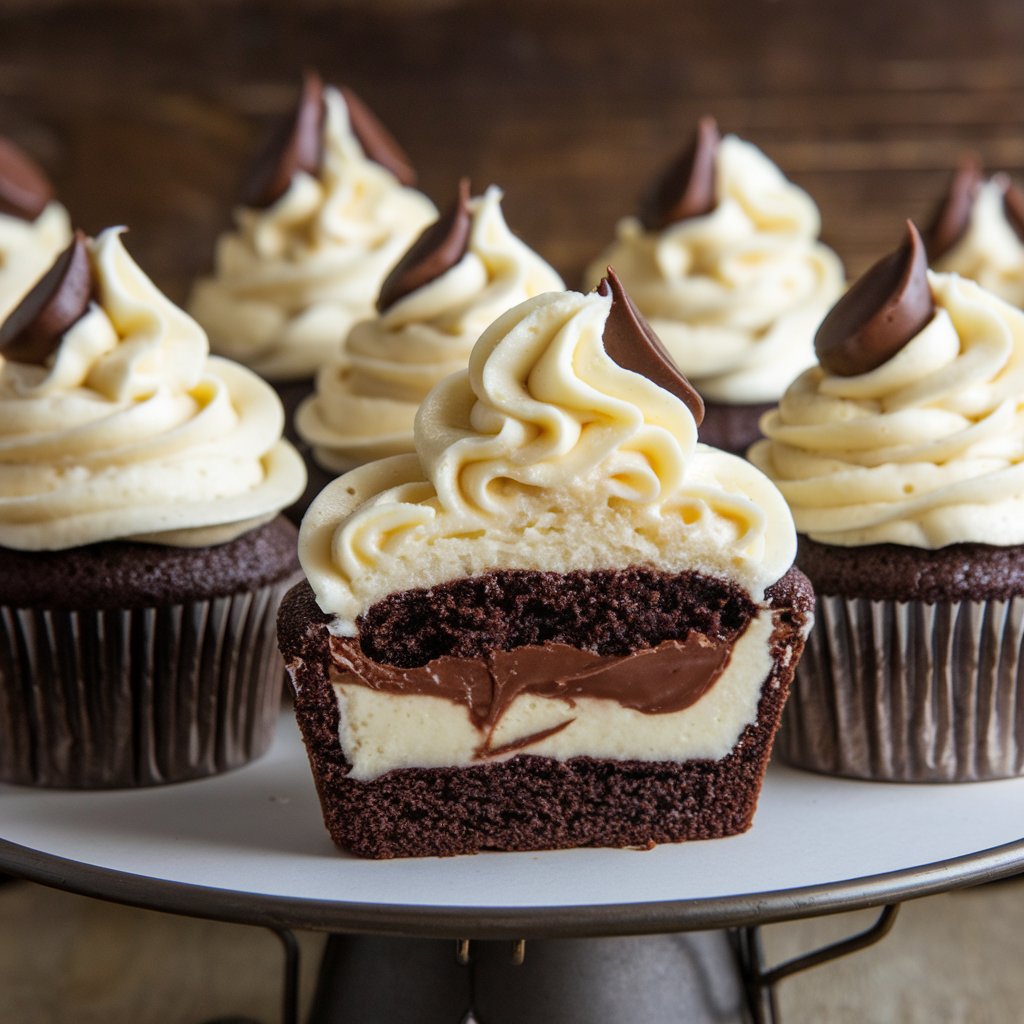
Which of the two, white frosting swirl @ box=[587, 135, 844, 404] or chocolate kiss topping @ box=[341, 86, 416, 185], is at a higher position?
chocolate kiss topping @ box=[341, 86, 416, 185]

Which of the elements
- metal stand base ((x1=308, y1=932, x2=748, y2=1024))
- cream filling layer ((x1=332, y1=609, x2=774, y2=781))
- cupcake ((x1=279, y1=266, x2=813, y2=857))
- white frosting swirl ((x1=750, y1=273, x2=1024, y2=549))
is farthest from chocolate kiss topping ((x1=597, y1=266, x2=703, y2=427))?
metal stand base ((x1=308, y1=932, x2=748, y2=1024))

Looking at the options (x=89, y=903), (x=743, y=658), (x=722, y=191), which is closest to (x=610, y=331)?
(x=743, y=658)

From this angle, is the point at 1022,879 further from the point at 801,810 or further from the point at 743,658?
the point at 743,658

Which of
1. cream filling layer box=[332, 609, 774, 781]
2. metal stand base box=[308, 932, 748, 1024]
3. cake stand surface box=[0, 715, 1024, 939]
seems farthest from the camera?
metal stand base box=[308, 932, 748, 1024]

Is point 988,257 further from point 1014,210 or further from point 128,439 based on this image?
point 128,439

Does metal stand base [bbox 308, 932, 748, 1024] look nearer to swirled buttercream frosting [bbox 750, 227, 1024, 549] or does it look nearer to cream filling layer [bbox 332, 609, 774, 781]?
cream filling layer [bbox 332, 609, 774, 781]

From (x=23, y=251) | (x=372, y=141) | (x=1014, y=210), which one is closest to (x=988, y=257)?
(x=1014, y=210)
